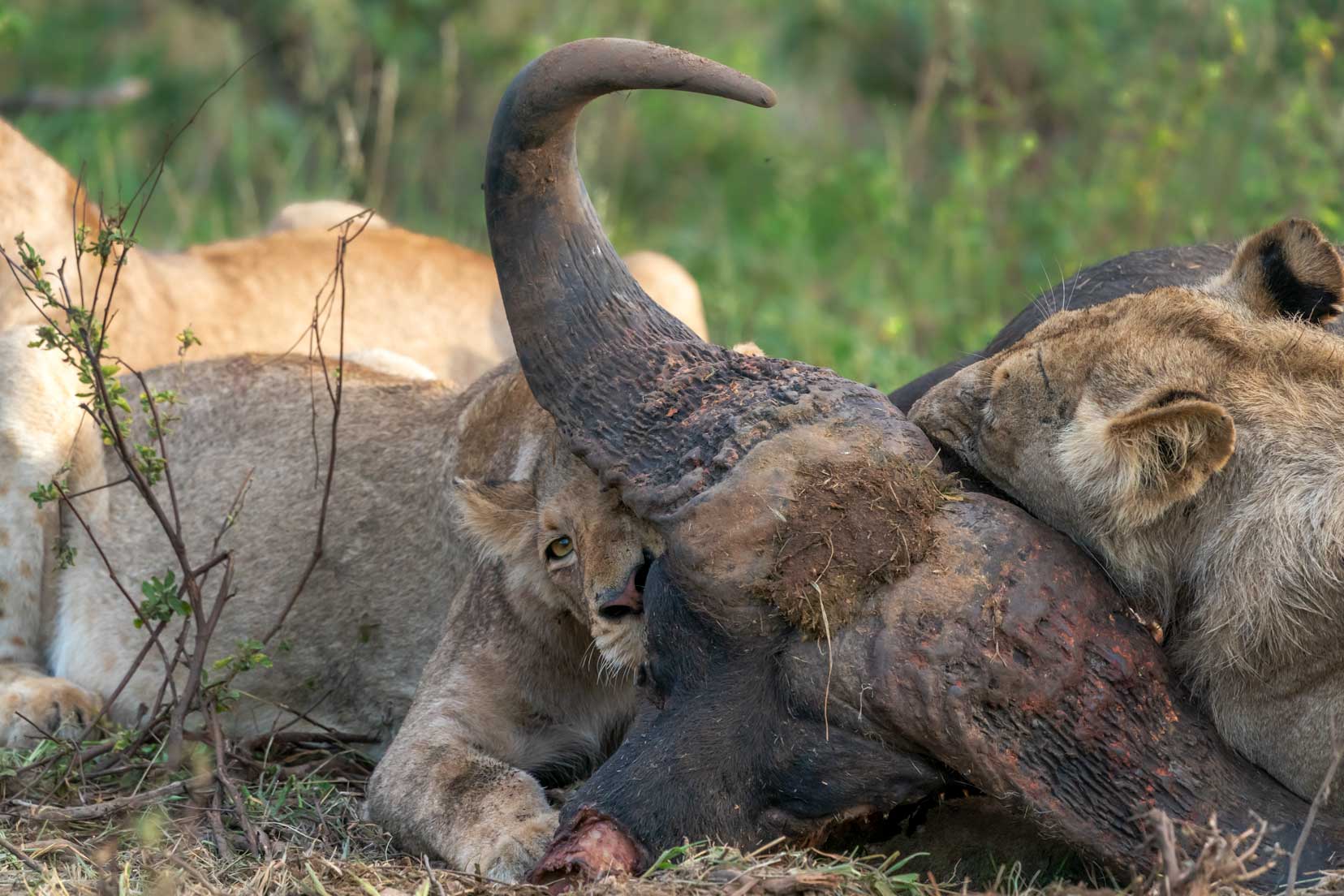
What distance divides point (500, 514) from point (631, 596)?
0.75 meters

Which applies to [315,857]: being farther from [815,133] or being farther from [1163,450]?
[815,133]

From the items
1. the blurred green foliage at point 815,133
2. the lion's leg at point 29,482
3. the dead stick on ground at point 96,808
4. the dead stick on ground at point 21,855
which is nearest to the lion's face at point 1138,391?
the dead stick on ground at point 96,808

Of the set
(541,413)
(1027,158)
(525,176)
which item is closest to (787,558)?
(525,176)

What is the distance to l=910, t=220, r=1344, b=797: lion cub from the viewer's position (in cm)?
274

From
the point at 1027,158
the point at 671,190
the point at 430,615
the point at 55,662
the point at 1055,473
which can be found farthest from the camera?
the point at 671,190

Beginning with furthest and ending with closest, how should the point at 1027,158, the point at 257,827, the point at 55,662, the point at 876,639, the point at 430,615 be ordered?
the point at 1027,158, the point at 55,662, the point at 430,615, the point at 257,827, the point at 876,639

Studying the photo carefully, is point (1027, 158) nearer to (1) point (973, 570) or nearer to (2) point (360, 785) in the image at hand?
(2) point (360, 785)

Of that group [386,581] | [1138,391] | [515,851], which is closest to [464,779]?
[515,851]

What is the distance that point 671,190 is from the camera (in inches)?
451

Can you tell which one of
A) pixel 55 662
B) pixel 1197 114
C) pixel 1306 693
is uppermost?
pixel 1197 114

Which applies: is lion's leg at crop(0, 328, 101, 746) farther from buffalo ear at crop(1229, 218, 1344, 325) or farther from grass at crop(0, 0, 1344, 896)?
buffalo ear at crop(1229, 218, 1344, 325)

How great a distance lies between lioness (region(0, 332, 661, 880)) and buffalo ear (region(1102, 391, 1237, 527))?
2.74 ft

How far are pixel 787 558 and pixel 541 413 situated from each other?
4.33ft

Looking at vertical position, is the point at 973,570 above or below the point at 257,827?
above
